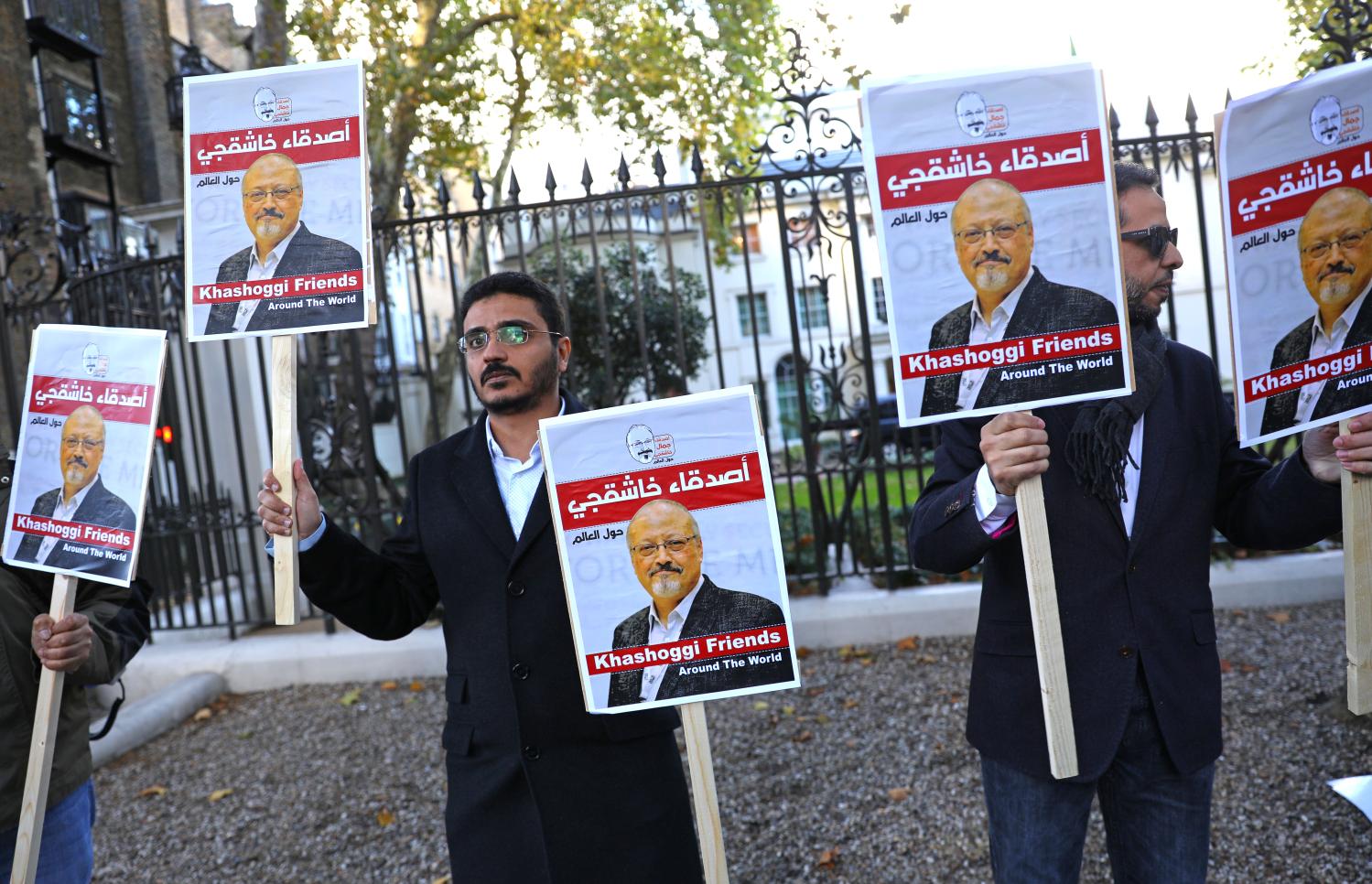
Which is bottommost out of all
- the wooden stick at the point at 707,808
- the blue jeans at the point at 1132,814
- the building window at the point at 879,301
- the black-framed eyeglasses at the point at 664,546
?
the blue jeans at the point at 1132,814

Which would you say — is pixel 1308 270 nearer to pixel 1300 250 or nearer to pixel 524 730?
pixel 1300 250

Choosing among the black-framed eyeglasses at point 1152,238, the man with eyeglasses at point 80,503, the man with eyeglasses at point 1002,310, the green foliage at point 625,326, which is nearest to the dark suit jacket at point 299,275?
the man with eyeglasses at point 80,503

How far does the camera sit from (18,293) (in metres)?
7.47

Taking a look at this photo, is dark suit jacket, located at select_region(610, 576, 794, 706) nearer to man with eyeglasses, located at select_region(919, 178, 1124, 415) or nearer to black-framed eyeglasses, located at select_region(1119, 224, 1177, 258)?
man with eyeglasses, located at select_region(919, 178, 1124, 415)

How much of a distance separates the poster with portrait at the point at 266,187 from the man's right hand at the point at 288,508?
37cm

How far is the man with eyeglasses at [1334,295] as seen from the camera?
2045 millimetres

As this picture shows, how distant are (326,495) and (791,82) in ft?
14.3

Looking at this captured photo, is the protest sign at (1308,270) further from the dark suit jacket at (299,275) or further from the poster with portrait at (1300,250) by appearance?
the dark suit jacket at (299,275)

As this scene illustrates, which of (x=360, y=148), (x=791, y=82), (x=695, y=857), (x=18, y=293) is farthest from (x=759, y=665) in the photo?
(x=18, y=293)

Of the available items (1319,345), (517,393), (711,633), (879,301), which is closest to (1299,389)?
(1319,345)

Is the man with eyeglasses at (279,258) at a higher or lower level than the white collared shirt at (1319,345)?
higher

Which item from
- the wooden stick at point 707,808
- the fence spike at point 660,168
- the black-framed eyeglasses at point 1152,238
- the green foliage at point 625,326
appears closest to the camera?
the wooden stick at point 707,808

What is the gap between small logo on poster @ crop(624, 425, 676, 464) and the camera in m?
2.23

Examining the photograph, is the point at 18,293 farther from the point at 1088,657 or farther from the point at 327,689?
the point at 1088,657
